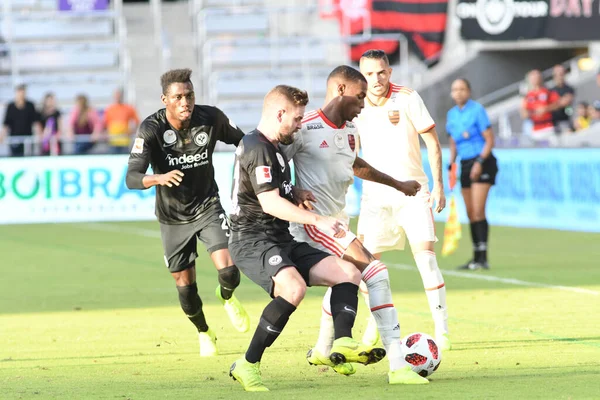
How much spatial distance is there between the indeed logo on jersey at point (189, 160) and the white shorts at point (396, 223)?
1312 millimetres

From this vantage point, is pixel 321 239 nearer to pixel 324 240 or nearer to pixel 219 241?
pixel 324 240

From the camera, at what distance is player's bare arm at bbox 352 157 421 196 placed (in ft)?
26.2

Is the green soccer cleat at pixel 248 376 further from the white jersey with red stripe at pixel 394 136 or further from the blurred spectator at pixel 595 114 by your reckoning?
the blurred spectator at pixel 595 114

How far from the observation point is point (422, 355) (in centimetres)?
753

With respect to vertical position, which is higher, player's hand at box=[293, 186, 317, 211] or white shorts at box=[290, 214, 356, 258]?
player's hand at box=[293, 186, 317, 211]

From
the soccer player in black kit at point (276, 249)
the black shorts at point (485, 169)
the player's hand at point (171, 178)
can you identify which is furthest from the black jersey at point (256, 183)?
the black shorts at point (485, 169)

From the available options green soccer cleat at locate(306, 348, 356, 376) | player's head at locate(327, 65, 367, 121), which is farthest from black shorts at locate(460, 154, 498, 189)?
green soccer cleat at locate(306, 348, 356, 376)

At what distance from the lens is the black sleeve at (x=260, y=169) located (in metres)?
7.04

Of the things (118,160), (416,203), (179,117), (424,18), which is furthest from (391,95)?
(424,18)

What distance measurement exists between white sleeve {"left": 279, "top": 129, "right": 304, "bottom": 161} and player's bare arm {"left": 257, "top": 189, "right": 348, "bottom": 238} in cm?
53

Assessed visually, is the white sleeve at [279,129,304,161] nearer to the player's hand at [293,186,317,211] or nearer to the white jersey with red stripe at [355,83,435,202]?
the player's hand at [293,186,317,211]

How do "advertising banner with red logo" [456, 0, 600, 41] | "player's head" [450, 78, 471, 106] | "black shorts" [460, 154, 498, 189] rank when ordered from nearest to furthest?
"player's head" [450, 78, 471, 106] < "black shorts" [460, 154, 498, 189] < "advertising banner with red logo" [456, 0, 600, 41]

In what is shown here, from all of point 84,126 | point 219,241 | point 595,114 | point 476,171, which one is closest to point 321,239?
point 219,241

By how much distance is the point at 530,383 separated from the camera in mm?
7234
